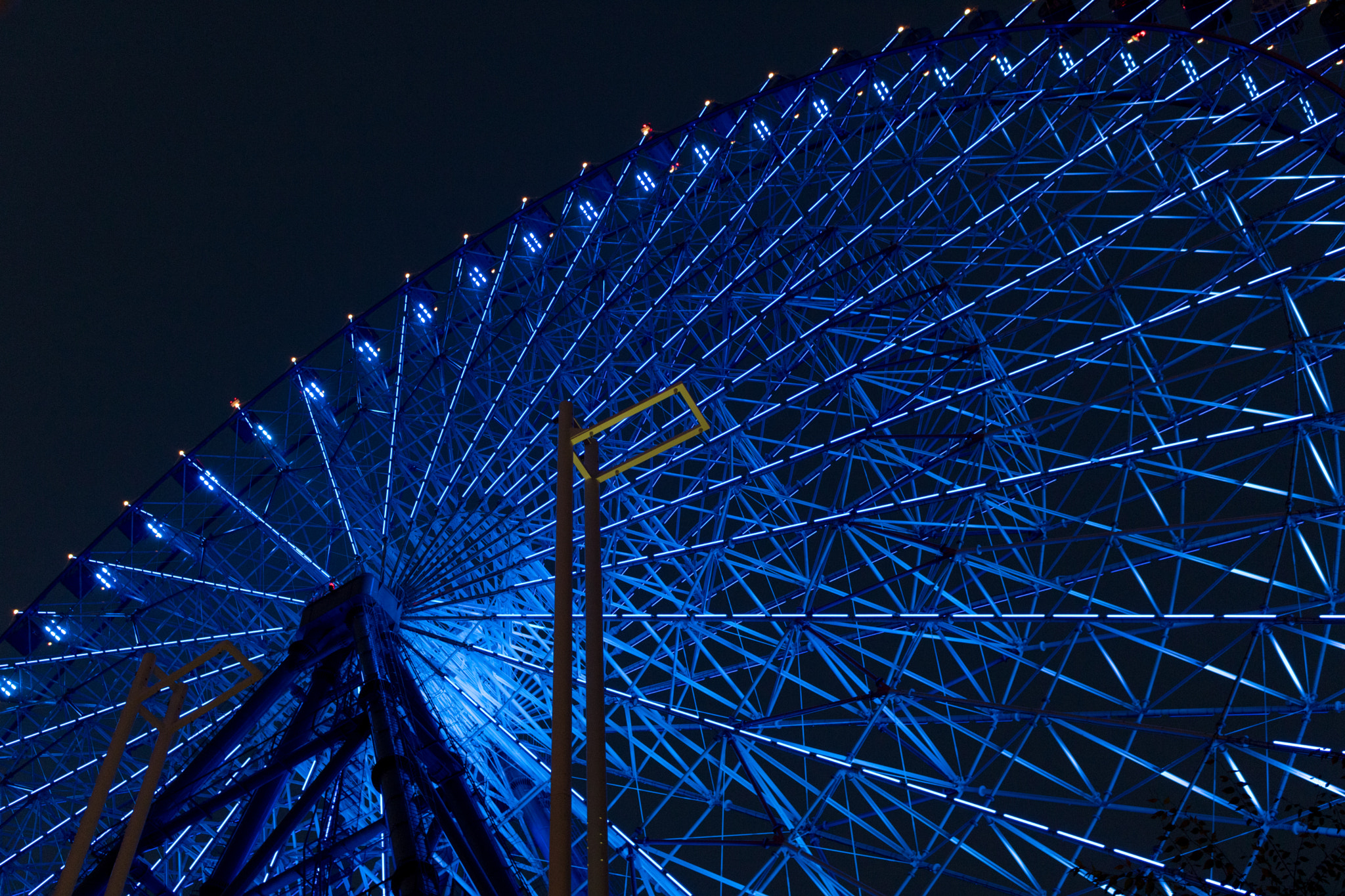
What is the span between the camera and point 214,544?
80.2ft

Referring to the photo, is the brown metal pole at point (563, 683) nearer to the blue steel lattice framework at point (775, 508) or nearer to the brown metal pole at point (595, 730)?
the brown metal pole at point (595, 730)

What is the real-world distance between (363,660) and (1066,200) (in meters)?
17.9

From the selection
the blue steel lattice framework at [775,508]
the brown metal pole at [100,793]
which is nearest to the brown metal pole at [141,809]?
the brown metal pole at [100,793]

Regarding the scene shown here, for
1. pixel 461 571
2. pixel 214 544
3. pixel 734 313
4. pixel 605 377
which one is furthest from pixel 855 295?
pixel 214 544

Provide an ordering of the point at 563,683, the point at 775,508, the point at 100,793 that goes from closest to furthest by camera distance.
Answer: the point at 563,683
the point at 100,793
the point at 775,508

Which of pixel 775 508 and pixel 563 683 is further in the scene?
pixel 775 508

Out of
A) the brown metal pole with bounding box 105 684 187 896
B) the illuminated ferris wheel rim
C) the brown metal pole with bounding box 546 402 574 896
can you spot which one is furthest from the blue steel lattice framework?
the brown metal pole with bounding box 546 402 574 896

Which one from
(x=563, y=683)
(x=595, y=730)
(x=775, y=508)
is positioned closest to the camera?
(x=595, y=730)

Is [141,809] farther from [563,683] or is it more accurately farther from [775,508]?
[775,508]

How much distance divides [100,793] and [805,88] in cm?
1541

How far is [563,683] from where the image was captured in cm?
711

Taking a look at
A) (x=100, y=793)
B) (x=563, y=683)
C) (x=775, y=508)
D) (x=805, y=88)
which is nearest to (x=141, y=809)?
(x=100, y=793)

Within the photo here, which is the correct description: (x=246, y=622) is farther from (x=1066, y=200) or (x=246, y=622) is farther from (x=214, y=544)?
(x=1066, y=200)

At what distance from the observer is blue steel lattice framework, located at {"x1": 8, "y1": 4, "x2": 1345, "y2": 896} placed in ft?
51.8
